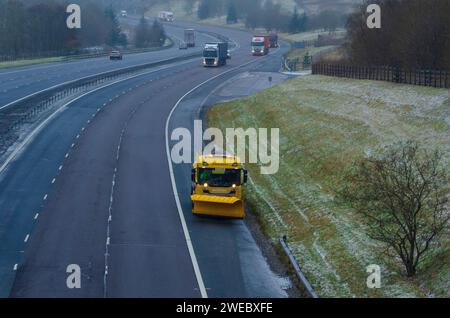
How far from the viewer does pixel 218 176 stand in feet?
113

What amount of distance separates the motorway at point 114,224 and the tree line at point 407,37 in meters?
18.3

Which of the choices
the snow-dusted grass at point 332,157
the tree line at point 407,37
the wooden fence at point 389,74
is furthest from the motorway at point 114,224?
the tree line at point 407,37

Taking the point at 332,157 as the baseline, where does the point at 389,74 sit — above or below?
above

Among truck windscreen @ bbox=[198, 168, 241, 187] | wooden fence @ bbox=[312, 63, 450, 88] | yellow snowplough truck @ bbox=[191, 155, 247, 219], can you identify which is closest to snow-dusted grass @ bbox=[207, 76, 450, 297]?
wooden fence @ bbox=[312, 63, 450, 88]

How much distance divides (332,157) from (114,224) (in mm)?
14290

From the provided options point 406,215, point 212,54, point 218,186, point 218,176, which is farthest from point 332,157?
point 212,54

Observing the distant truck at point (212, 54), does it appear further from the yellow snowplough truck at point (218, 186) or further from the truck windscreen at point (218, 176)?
the truck windscreen at point (218, 176)

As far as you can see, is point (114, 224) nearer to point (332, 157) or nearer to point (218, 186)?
point (218, 186)

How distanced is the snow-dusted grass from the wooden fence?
1.15m

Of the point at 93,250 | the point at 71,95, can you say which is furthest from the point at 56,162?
the point at 71,95

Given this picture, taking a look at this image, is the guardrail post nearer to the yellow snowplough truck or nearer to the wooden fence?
the yellow snowplough truck

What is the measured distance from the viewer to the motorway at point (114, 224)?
84.9 ft

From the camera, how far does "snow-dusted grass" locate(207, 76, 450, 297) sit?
84.7 feet

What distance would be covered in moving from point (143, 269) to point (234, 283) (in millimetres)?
3220
